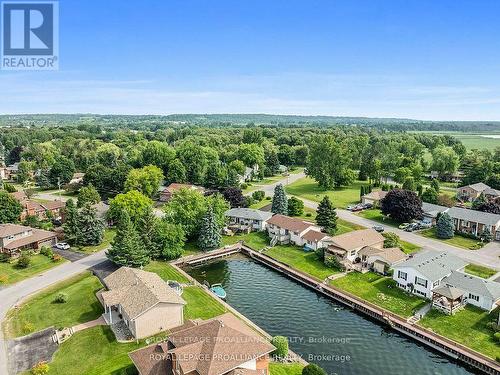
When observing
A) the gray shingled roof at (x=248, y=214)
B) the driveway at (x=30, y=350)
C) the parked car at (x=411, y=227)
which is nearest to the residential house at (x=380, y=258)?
the parked car at (x=411, y=227)

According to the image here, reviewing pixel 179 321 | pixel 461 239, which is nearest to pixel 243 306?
pixel 179 321

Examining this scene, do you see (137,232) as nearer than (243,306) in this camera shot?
No

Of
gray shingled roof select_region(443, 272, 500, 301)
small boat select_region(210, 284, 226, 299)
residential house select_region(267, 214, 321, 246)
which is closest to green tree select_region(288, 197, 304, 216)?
residential house select_region(267, 214, 321, 246)

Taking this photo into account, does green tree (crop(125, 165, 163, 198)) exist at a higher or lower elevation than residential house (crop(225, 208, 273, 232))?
higher

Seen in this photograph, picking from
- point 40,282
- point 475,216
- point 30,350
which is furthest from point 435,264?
point 40,282

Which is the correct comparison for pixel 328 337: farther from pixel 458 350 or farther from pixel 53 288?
pixel 53 288

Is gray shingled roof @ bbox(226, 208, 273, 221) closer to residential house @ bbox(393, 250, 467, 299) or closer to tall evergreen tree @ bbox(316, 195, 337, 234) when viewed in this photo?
tall evergreen tree @ bbox(316, 195, 337, 234)

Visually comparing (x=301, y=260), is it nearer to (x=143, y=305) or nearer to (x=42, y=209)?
(x=143, y=305)
